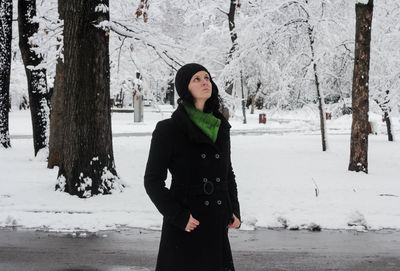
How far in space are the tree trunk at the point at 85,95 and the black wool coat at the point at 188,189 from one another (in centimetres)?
572

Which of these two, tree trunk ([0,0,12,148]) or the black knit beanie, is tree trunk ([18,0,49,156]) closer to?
tree trunk ([0,0,12,148])

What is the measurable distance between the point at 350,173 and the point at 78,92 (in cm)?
684

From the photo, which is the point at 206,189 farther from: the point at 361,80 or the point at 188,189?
the point at 361,80

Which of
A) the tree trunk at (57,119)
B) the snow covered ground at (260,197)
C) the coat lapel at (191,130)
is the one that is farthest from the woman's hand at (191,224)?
the tree trunk at (57,119)

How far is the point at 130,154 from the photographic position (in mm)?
15156

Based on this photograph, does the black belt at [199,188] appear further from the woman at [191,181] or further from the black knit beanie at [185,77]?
the black knit beanie at [185,77]

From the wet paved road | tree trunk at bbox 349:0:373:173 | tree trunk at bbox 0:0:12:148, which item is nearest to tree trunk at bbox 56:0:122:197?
the wet paved road

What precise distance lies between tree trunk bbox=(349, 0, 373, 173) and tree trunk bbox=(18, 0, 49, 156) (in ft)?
28.7

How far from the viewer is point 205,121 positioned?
2.84 m

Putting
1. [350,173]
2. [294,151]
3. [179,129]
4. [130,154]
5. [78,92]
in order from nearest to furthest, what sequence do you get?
[179,129] < [78,92] < [350,173] < [130,154] < [294,151]

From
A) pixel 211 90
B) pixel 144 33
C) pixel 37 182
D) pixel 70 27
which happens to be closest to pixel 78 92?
pixel 70 27

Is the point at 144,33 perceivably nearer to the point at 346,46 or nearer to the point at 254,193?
the point at 254,193

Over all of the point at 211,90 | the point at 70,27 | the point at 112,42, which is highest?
the point at 112,42

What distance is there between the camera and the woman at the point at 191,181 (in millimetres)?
2768
